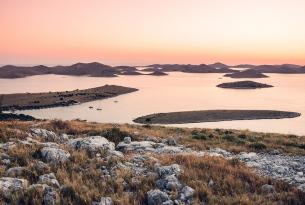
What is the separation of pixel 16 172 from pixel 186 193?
245 inches

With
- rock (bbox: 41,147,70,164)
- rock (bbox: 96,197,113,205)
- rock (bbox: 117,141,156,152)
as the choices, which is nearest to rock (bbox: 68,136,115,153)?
rock (bbox: 117,141,156,152)

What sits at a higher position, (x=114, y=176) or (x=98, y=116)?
(x=114, y=176)

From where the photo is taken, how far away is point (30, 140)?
20.1m

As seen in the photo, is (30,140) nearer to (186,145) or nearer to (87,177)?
(87,177)

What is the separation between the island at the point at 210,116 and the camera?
96756 millimetres

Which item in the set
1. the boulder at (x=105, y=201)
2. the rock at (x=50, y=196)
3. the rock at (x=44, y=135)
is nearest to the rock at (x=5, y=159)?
the rock at (x=50, y=196)

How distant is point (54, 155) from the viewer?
16.8 meters

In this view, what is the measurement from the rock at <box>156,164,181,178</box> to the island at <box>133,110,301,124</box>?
7784 cm

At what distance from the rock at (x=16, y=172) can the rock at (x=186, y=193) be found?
18.9 feet

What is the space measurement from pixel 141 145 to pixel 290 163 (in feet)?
23.8

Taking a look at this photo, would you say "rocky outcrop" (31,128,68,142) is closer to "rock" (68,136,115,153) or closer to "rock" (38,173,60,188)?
"rock" (68,136,115,153)

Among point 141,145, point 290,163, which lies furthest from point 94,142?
point 290,163

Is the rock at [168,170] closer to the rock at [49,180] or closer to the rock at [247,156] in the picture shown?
the rock at [49,180]

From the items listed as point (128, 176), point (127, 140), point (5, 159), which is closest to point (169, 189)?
point (128, 176)
